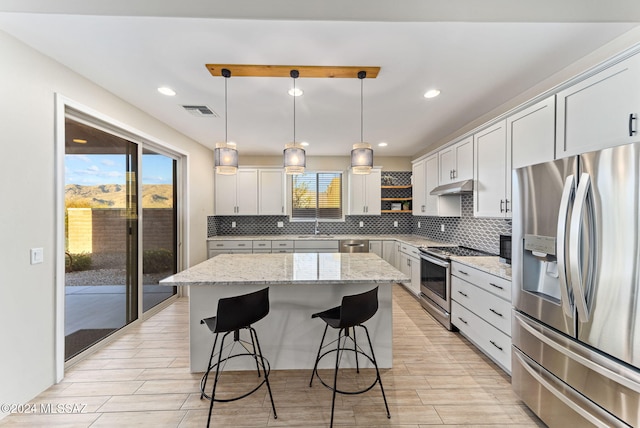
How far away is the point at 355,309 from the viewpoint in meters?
1.70

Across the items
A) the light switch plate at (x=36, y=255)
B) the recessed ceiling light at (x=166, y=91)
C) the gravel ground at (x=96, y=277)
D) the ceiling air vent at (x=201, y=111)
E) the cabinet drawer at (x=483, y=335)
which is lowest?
the cabinet drawer at (x=483, y=335)

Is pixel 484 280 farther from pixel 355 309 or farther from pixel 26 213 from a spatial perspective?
pixel 26 213

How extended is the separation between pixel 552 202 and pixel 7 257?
360cm

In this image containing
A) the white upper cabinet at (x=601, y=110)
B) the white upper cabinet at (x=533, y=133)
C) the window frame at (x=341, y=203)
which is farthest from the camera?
the window frame at (x=341, y=203)

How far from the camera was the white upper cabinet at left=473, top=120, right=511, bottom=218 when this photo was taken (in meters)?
2.54

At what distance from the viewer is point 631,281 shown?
Result: 1.20 metres

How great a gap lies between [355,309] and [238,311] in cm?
78

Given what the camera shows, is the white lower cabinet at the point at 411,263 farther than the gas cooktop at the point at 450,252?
Yes

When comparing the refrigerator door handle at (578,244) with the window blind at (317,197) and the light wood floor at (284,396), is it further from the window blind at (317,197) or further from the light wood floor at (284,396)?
the window blind at (317,197)

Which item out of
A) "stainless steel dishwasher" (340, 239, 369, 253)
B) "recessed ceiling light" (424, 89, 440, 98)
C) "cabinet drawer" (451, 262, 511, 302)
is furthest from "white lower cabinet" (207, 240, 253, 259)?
"recessed ceiling light" (424, 89, 440, 98)

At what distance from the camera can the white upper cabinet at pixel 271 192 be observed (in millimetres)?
5191

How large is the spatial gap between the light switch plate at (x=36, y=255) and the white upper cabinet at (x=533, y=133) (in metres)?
3.88

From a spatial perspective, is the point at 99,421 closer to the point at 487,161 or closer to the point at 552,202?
the point at 552,202

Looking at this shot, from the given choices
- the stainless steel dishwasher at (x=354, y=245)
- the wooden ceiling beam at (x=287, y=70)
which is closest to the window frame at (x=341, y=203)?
the stainless steel dishwasher at (x=354, y=245)
